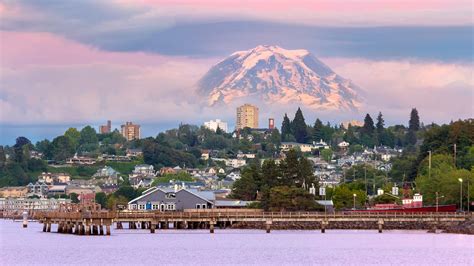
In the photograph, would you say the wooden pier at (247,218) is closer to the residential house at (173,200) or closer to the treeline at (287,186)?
the treeline at (287,186)

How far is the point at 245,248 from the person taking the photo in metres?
126

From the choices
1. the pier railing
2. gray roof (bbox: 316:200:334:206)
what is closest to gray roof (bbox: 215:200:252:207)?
gray roof (bbox: 316:200:334:206)

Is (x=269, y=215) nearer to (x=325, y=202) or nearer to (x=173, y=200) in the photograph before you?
(x=325, y=202)

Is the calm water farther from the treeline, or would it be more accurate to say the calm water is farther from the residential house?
the residential house

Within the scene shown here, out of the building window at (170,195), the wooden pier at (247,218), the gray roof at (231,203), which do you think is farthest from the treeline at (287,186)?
the wooden pier at (247,218)

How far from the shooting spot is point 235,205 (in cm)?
18638

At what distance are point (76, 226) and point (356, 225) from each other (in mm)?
33841

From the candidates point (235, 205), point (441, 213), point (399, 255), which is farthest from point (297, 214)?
point (399, 255)

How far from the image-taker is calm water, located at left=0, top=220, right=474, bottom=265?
111 metres

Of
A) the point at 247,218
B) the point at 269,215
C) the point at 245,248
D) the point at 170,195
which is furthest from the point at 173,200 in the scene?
the point at 245,248

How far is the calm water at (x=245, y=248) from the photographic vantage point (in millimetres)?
111125

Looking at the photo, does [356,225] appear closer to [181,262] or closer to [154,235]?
[154,235]

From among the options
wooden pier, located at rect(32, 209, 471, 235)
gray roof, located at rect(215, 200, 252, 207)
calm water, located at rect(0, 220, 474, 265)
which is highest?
gray roof, located at rect(215, 200, 252, 207)

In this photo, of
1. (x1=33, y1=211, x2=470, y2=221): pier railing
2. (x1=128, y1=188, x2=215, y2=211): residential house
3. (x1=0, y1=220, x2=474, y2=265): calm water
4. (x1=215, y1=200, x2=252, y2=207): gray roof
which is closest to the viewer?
(x1=0, y1=220, x2=474, y2=265): calm water
